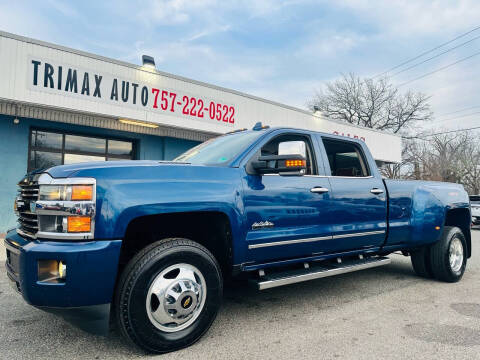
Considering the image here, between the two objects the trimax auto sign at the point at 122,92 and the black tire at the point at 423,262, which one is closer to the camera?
the black tire at the point at 423,262

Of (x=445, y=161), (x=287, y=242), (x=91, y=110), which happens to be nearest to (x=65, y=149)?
(x=91, y=110)

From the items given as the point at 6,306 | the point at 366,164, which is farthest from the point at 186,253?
the point at 366,164

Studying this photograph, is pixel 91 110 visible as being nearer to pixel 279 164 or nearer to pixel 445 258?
pixel 279 164

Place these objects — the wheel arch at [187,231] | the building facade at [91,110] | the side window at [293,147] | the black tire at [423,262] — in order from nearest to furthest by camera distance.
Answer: the wheel arch at [187,231], the side window at [293,147], the black tire at [423,262], the building facade at [91,110]

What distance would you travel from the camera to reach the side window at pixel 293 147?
3830 millimetres

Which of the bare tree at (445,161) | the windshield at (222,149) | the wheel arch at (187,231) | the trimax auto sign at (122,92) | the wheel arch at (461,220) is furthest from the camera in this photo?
the bare tree at (445,161)

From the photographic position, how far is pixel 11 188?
31.2ft

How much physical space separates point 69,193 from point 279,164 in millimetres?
1680

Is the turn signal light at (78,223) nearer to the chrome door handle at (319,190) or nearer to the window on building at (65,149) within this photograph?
the chrome door handle at (319,190)

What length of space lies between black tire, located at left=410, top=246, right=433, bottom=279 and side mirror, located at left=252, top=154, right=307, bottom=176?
10.1 feet

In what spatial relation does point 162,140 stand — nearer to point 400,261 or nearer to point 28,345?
point 400,261

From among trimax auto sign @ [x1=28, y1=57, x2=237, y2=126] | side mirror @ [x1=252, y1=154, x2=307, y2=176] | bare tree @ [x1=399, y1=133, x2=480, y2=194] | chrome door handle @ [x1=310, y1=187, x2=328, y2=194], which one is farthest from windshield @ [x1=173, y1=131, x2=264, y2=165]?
bare tree @ [x1=399, y1=133, x2=480, y2=194]

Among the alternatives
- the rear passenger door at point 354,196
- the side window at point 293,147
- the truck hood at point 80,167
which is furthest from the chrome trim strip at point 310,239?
the truck hood at point 80,167

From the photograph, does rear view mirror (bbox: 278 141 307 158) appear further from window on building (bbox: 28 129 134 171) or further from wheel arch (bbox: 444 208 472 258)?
window on building (bbox: 28 129 134 171)
